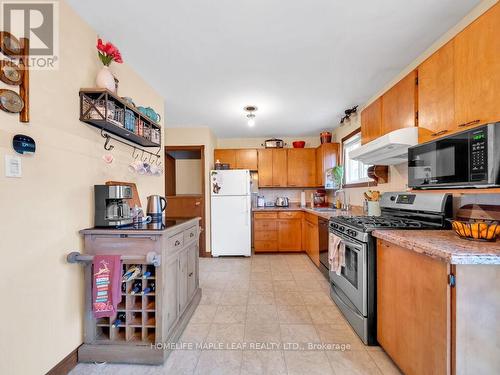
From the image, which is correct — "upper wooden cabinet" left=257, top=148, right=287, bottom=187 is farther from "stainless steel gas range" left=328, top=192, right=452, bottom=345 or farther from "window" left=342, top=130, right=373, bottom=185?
"stainless steel gas range" left=328, top=192, right=452, bottom=345

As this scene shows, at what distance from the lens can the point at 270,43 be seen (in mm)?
1864

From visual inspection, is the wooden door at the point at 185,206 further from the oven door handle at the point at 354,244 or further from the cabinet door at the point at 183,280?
the oven door handle at the point at 354,244

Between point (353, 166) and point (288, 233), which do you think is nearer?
point (353, 166)

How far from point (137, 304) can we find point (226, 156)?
11.0 feet

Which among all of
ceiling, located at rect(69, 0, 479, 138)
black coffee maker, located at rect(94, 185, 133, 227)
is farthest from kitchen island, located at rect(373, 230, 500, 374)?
black coffee maker, located at rect(94, 185, 133, 227)

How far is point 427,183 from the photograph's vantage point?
1590mm

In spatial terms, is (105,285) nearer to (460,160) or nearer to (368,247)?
(368,247)

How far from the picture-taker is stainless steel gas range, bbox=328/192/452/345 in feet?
5.49

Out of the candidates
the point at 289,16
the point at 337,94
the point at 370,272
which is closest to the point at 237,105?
the point at 337,94

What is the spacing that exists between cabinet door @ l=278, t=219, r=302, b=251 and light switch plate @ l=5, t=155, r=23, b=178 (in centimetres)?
365

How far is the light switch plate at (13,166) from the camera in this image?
1140 millimetres

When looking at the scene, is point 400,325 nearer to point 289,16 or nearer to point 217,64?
point 289,16

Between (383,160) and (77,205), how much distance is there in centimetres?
273

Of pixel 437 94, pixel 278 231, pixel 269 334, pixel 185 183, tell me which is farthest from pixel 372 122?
pixel 185 183
